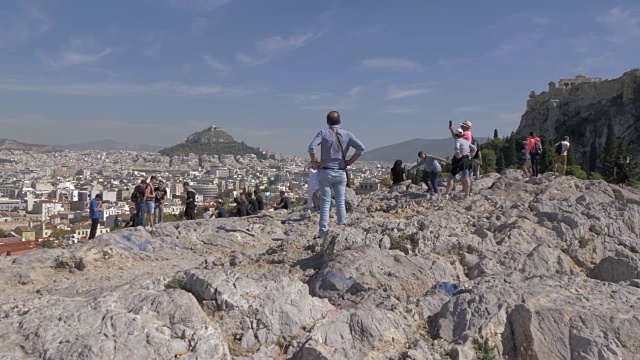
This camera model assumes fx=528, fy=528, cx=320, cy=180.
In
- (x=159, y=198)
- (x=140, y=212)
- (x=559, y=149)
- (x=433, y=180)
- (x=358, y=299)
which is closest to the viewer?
(x=358, y=299)

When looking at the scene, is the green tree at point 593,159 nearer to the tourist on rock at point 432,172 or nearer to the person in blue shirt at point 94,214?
the tourist on rock at point 432,172

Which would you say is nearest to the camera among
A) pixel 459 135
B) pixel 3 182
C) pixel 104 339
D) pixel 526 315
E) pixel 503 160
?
pixel 104 339

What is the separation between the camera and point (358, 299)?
5832mm

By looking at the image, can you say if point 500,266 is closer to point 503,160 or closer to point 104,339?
point 104,339

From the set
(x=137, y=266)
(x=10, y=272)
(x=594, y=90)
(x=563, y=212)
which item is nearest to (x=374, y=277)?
(x=137, y=266)

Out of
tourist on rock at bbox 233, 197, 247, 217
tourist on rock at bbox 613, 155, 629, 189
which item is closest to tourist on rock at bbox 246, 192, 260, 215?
tourist on rock at bbox 233, 197, 247, 217

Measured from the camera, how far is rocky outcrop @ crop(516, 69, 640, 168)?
2707 inches

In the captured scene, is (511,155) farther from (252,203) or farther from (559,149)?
(252,203)

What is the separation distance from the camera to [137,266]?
8727 millimetres

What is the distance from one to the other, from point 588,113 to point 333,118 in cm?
7851

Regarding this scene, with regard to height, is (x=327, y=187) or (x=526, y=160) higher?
(x=526, y=160)

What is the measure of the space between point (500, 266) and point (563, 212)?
9.92 ft

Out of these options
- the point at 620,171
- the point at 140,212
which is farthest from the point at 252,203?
the point at 620,171

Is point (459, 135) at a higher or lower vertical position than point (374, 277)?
higher
